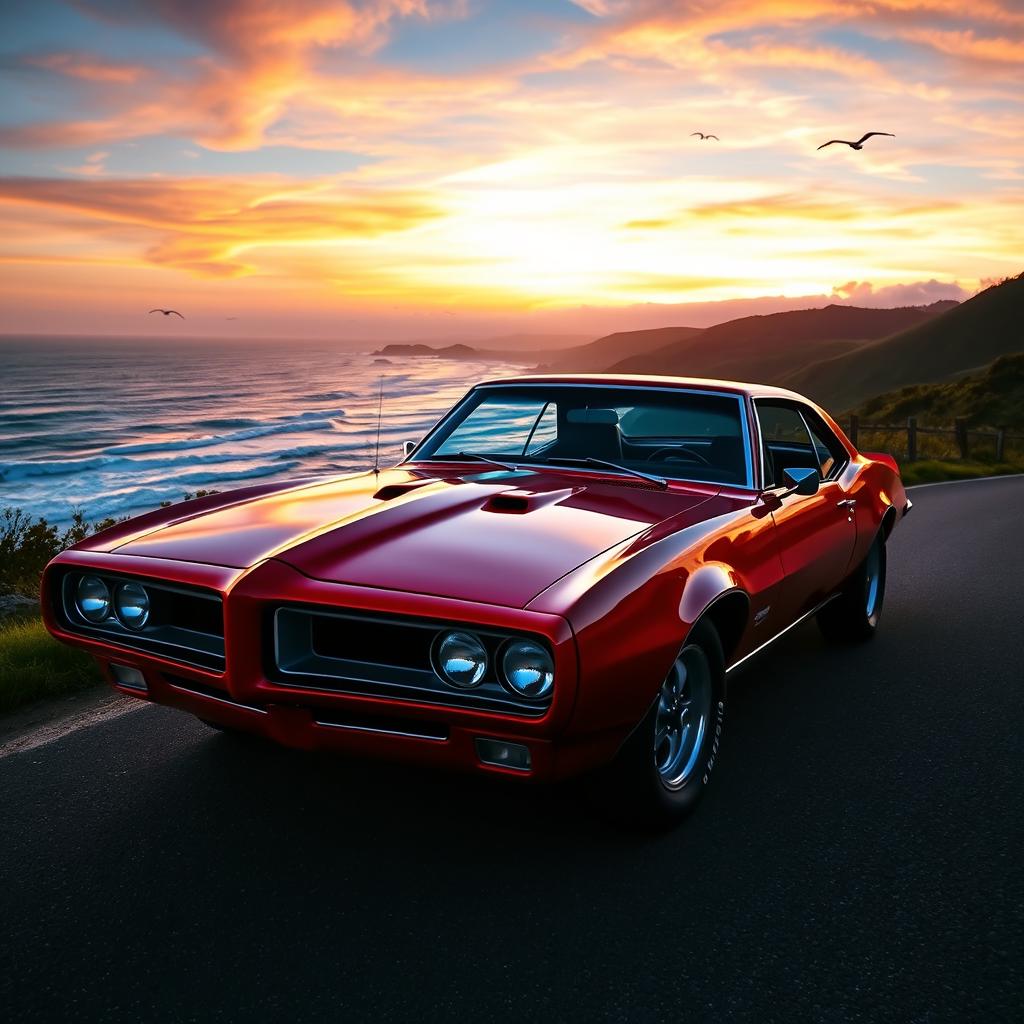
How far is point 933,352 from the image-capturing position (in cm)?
14288

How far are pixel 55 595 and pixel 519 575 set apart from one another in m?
1.70

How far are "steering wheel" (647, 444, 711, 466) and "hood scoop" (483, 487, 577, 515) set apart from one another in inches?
31.4

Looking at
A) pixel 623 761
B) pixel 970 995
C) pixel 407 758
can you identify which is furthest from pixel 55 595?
pixel 970 995

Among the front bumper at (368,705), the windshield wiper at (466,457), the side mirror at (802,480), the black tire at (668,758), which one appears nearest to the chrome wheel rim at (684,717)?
the black tire at (668,758)

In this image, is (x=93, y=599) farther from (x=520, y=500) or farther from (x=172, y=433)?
(x=172, y=433)

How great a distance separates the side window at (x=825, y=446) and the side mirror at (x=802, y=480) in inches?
40.1

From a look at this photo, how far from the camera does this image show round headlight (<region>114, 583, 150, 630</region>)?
324 cm

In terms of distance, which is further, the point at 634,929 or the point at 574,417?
the point at 574,417

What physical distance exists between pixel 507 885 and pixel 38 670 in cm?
313

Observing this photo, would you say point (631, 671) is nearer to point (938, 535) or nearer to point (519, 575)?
point (519, 575)

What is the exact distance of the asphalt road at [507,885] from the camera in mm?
2340

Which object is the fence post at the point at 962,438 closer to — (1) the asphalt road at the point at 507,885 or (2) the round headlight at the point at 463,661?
(1) the asphalt road at the point at 507,885

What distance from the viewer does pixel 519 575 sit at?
9.21ft

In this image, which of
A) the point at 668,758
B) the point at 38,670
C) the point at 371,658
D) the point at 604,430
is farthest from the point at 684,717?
the point at 38,670
